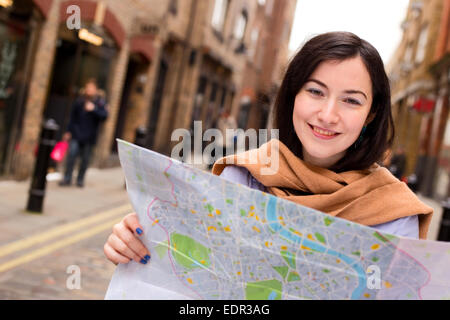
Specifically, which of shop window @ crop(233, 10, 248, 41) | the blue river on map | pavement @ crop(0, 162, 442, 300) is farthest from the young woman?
shop window @ crop(233, 10, 248, 41)

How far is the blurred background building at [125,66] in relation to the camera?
945 centimetres

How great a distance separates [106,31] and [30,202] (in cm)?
597

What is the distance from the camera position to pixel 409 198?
1.61 metres

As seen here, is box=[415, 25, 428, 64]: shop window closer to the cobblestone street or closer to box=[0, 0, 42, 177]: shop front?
box=[0, 0, 42, 177]: shop front

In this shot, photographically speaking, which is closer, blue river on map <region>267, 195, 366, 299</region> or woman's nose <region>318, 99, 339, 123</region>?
blue river on map <region>267, 195, 366, 299</region>

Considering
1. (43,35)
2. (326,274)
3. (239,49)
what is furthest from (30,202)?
(239,49)

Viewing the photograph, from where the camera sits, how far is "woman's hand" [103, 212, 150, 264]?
1.51 metres

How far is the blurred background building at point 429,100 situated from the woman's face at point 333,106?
14.4 m

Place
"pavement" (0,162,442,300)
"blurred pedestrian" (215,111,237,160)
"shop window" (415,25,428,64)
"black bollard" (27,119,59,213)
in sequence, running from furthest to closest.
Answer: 1. "shop window" (415,25,428,64)
2. "blurred pedestrian" (215,111,237,160)
3. "black bollard" (27,119,59,213)
4. "pavement" (0,162,442,300)

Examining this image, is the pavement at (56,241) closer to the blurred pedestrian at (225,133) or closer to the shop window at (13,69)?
the shop window at (13,69)

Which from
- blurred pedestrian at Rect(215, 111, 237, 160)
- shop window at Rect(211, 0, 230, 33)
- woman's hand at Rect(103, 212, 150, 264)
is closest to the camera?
woman's hand at Rect(103, 212, 150, 264)

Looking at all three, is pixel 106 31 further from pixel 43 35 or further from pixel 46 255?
pixel 46 255

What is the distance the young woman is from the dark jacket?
859 centimetres

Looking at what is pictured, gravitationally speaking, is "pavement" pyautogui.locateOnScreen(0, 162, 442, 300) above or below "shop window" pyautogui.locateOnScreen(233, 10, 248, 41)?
below
